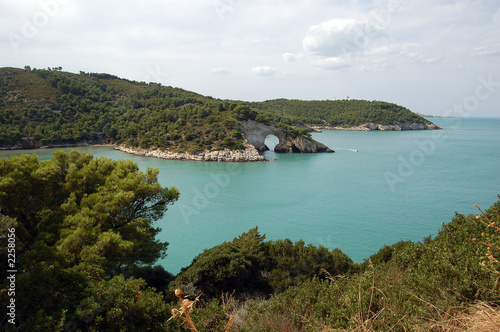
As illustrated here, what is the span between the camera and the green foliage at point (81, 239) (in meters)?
4.16

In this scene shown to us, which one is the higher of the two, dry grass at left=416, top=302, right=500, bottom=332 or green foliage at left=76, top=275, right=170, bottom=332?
dry grass at left=416, top=302, right=500, bottom=332

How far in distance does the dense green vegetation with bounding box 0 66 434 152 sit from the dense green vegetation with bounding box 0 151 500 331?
104ft

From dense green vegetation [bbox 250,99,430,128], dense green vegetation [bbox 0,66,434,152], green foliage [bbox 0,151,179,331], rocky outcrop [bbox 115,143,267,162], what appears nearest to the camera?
green foliage [bbox 0,151,179,331]

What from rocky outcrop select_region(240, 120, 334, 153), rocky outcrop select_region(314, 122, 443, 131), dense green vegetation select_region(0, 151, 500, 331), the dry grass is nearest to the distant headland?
rocky outcrop select_region(240, 120, 334, 153)

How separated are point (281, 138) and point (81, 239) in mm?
42783

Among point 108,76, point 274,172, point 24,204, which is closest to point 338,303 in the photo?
point 24,204

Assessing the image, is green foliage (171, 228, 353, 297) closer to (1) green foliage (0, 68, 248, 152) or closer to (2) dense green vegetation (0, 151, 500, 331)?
(2) dense green vegetation (0, 151, 500, 331)

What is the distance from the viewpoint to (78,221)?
807 centimetres

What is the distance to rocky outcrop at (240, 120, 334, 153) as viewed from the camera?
46438 millimetres

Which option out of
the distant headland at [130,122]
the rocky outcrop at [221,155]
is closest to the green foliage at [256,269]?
the rocky outcrop at [221,155]

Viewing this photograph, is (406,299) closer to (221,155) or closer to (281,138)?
(221,155)

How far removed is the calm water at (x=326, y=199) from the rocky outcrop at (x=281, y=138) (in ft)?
25.7

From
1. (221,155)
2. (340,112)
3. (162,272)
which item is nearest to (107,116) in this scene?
(221,155)

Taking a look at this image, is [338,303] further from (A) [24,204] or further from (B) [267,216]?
(B) [267,216]
